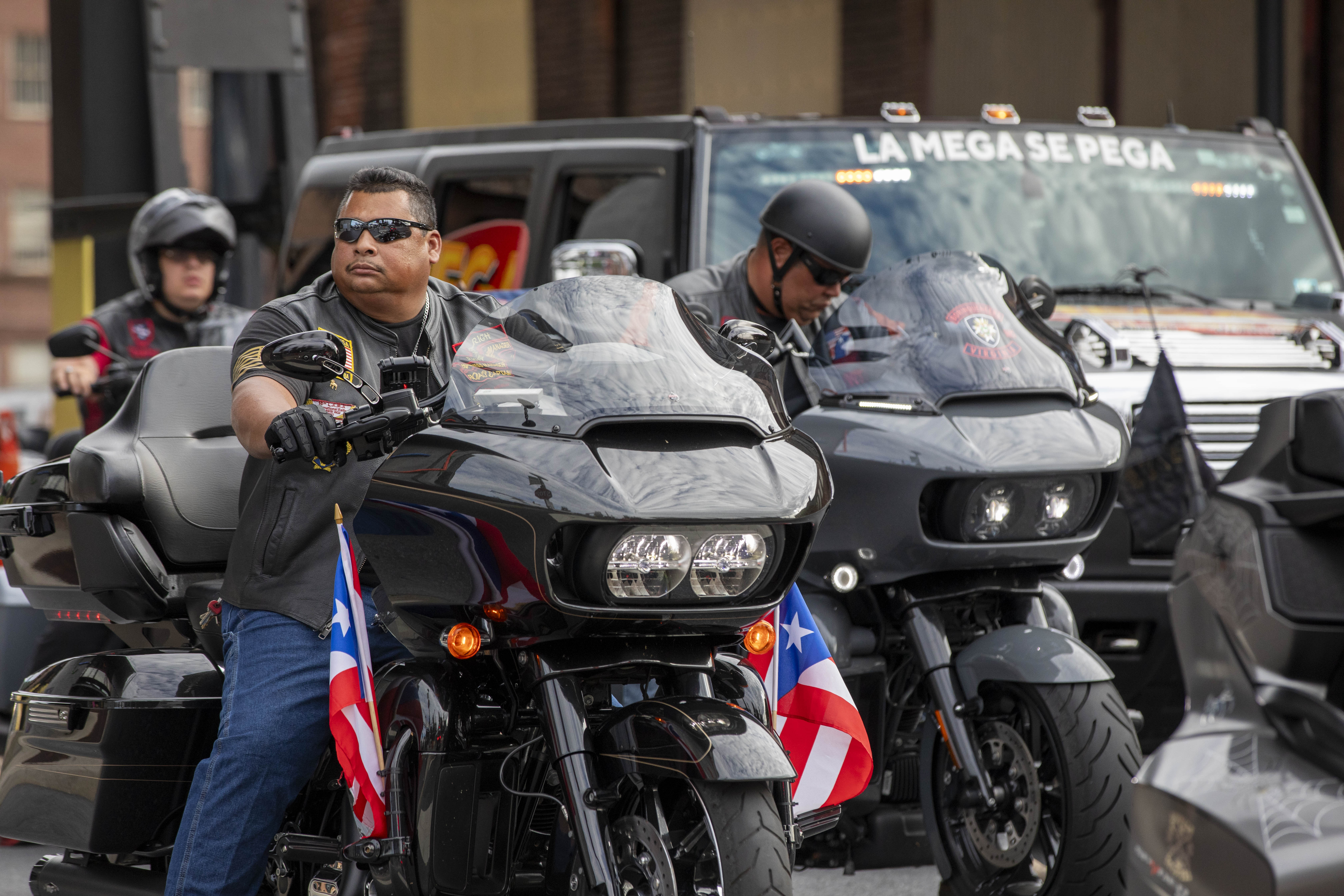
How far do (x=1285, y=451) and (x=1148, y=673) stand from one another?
3.02 meters

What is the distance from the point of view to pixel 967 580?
14.2 feet

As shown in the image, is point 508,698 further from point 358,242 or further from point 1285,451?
point 1285,451

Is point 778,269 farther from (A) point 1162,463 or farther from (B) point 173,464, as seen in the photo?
(B) point 173,464

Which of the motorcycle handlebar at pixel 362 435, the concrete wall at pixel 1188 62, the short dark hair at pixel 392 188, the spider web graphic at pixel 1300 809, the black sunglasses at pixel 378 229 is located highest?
the concrete wall at pixel 1188 62

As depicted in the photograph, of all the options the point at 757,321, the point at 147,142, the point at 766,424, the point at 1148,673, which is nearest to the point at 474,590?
the point at 766,424

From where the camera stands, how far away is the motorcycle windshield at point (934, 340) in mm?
4309

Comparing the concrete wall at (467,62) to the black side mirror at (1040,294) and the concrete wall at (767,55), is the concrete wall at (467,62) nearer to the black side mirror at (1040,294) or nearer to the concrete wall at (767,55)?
the concrete wall at (767,55)

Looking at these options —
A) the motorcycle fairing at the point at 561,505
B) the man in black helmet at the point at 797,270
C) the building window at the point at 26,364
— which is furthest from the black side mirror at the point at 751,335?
the building window at the point at 26,364

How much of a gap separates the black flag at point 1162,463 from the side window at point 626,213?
255 centimetres

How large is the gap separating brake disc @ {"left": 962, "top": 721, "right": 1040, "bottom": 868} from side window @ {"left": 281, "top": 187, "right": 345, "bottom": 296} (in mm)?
4713

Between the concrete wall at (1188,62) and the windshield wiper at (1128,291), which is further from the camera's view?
the concrete wall at (1188,62)

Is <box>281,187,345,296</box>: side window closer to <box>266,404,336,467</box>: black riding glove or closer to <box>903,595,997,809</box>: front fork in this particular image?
<box>903,595,997,809</box>: front fork

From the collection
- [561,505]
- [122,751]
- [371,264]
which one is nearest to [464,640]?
[561,505]

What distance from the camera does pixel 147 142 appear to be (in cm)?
990
